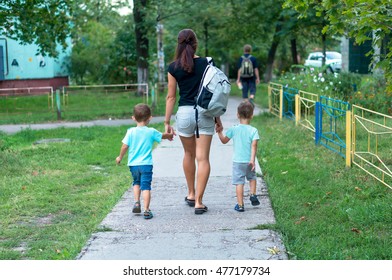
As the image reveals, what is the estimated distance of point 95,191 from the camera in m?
9.23

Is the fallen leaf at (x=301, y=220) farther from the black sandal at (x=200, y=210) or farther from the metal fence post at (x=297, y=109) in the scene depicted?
the metal fence post at (x=297, y=109)

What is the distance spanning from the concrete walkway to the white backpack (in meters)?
1.10

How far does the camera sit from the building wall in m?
29.6

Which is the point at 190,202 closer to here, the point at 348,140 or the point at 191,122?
the point at 191,122

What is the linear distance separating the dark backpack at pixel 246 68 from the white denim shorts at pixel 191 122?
9445 millimetres

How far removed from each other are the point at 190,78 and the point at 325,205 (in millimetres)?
2056

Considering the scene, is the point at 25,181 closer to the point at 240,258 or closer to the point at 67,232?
the point at 67,232

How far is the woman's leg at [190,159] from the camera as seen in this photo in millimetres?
7617

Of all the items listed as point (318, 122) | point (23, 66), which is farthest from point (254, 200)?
point (23, 66)

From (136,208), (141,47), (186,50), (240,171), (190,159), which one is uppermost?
(141,47)

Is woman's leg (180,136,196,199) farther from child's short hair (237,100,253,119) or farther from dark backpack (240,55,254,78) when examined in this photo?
dark backpack (240,55,254,78)

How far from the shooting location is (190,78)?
7.39m

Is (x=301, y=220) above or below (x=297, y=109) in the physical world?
below
